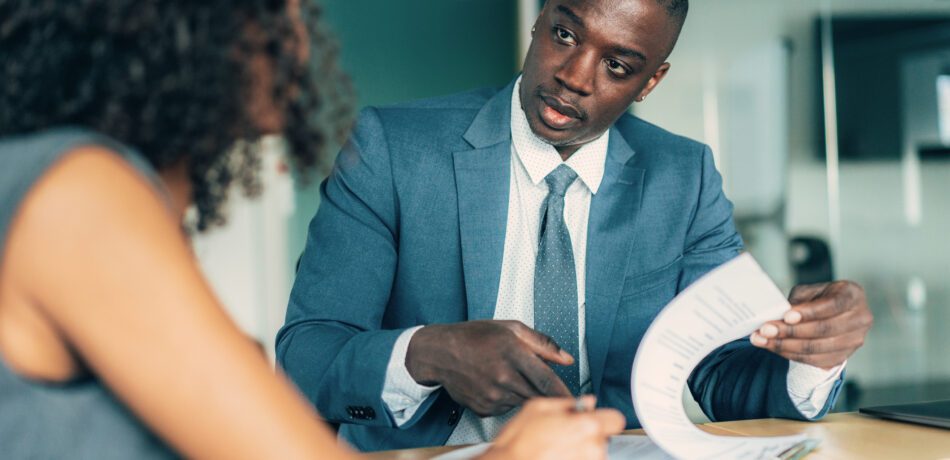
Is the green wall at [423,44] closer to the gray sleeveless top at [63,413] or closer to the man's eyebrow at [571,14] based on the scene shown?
the man's eyebrow at [571,14]

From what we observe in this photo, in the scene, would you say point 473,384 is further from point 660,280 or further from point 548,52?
point 548,52

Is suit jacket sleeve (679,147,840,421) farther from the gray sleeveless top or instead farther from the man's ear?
the gray sleeveless top

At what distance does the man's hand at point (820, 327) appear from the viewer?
1.37m

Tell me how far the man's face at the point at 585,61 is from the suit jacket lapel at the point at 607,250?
0.13 m

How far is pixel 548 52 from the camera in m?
Answer: 1.75

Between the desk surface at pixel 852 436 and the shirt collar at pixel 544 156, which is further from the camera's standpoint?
the shirt collar at pixel 544 156

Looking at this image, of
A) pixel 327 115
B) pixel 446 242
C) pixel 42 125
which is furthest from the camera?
pixel 446 242

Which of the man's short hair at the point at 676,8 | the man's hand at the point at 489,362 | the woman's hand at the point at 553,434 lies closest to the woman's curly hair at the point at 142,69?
the woman's hand at the point at 553,434

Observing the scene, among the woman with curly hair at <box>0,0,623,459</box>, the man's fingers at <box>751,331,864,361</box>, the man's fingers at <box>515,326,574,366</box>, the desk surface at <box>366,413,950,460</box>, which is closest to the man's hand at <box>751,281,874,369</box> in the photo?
the man's fingers at <box>751,331,864,361</box>

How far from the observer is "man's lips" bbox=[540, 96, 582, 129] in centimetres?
174

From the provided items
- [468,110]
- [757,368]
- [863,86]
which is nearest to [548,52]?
[468,110]

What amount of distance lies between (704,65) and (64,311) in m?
3.48

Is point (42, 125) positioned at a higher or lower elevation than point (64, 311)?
higher

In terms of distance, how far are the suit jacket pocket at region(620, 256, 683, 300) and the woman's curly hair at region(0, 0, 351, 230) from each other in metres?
1.00
